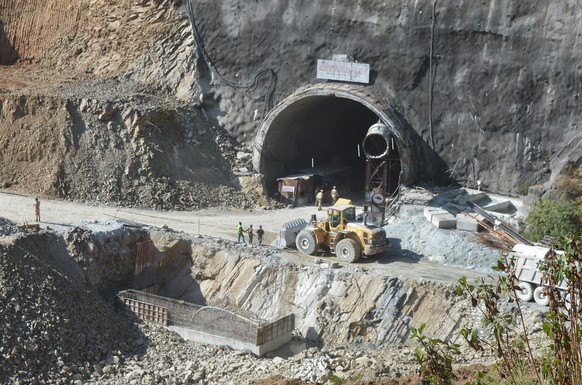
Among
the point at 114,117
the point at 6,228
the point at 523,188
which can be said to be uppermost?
the point at 114,117

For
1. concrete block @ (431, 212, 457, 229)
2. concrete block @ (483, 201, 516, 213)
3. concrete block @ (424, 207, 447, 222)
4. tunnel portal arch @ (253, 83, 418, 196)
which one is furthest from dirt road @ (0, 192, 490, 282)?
concrete block @ (483, 201, 516, 213)

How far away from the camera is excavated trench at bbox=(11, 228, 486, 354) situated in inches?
1075

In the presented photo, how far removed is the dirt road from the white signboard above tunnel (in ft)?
17.2

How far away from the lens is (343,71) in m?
36.4

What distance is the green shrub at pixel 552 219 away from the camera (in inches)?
1173

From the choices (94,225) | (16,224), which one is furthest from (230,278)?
(16,224)

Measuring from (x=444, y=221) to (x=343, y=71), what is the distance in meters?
8.32

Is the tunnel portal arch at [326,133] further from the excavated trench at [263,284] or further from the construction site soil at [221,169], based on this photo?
the excavated trench at [263,284]

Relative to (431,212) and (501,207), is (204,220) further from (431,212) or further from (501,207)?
(501,207)

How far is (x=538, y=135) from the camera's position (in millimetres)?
33594

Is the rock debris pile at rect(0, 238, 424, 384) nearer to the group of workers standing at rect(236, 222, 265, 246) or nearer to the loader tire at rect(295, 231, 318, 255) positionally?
the loader tire at rect(295, 231, 318, 255)

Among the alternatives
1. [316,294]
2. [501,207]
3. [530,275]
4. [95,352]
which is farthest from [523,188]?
[95,352]

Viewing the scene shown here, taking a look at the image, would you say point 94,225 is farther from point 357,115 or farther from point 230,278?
point 357,115

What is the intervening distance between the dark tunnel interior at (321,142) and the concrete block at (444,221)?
7.39 meters
